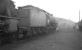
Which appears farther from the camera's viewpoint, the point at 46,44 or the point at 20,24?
the point at 20,24

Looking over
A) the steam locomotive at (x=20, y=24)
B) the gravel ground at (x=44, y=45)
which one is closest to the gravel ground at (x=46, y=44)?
the gravel ground at (x=44, y=45)

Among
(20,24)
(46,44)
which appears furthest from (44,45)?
(20,24)

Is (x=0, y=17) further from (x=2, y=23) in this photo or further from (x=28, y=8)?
(x=28, y=8)

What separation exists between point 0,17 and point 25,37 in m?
5.23

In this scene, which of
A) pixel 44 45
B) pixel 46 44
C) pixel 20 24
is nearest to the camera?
pixel 44 45

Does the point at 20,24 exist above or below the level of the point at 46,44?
above

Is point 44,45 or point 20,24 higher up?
point 20,24

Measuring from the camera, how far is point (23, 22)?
14.4 m

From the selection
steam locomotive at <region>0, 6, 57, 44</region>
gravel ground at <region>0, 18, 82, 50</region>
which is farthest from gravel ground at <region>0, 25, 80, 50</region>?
steam locomotive at <region>0, 6, 57, 44</region>

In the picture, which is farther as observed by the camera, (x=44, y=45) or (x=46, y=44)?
(x=46, y=44)

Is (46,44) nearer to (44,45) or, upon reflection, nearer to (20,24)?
(44,45)

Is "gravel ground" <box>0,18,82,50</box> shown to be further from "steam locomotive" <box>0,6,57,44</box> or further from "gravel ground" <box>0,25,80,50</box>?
"steam locomotive" <box>0,6,57,44</box>

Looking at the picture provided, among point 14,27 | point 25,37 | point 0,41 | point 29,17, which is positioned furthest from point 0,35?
point 29,17

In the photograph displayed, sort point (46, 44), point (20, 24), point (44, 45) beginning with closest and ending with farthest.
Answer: point (44, 45)
point (46, 44)
point (20, 24)
